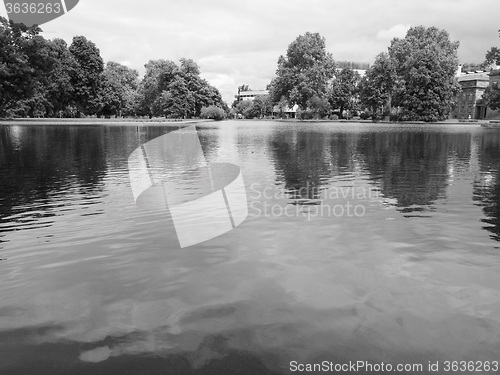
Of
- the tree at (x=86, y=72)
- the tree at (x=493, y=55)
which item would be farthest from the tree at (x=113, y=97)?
the tree at (x=493, y=55)

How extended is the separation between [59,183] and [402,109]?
96.8 metres

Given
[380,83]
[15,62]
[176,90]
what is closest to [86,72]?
[176,90]

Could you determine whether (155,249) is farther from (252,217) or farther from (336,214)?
(336,214)

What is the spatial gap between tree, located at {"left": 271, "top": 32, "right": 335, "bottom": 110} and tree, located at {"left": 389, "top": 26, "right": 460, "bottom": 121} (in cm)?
1836

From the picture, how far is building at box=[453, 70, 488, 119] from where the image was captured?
12912 cm

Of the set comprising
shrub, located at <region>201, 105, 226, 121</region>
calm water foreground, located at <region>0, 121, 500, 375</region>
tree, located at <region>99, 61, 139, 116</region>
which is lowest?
calm water foreground, located at <region>0, 121, 500, 375</region>

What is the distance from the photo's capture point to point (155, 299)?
6840mm

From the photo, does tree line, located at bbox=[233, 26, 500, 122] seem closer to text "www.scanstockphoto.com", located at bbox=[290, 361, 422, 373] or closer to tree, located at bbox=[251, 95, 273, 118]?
tree, located at bbox=[251, 95, 273, 118]

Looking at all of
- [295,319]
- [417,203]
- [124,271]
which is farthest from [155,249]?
[417,203]

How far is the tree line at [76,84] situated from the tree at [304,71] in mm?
20231

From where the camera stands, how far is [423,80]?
92.8 m

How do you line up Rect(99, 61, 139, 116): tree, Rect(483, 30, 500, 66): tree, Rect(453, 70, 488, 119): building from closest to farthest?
Rect(483, 30, 500, 66): tree < Rect(99, 61, 139, 116): tree < Rect(453, 70, 488, 119): building

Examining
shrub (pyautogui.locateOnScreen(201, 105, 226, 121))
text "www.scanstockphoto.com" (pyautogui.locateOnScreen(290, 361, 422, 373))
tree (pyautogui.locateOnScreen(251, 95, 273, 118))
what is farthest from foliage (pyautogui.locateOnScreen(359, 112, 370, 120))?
text "www.scanstockphoto.com" (pyautogui.locateOnScreen(290, 361, 422, 373))

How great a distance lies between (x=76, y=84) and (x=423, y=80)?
74096 millimetres
